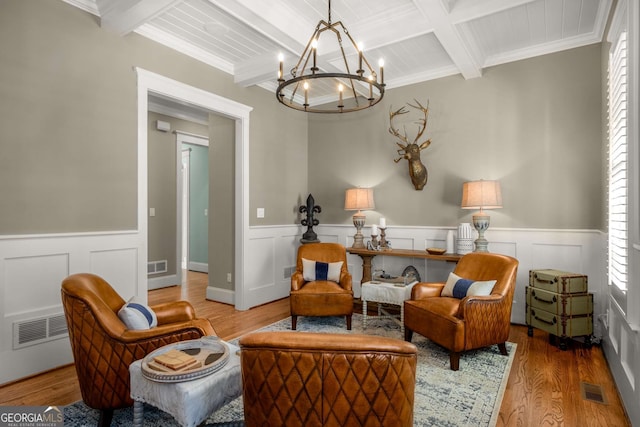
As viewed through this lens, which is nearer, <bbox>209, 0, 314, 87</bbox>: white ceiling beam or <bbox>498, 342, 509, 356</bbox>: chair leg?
<bbox>209, 0, 314, 87</bbox>: white ceiling beam

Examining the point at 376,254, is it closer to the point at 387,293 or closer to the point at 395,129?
the point at 387,293

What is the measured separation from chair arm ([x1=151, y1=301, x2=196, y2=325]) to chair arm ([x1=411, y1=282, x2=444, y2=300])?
6.24ft

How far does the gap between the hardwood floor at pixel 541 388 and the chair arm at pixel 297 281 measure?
67cm

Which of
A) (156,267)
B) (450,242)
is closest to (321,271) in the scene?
(450,242)

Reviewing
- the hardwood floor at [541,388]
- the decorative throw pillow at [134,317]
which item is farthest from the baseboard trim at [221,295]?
the decorative throw pillow at [134,317]

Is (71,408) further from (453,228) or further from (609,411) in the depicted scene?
(453,228)

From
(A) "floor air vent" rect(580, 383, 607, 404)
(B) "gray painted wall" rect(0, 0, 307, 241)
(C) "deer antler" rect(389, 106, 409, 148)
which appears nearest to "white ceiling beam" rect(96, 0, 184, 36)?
(B) "gray painted wall" rect(0, 0, 307, 241)

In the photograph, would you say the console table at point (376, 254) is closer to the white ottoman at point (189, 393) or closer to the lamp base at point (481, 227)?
the lamp base at point (481, 227)

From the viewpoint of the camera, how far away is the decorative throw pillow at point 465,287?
9.39ft

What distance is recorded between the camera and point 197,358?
160 cm

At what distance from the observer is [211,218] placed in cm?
491

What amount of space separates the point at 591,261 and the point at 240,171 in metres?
3.82

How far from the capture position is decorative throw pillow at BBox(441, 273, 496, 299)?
2861 mm

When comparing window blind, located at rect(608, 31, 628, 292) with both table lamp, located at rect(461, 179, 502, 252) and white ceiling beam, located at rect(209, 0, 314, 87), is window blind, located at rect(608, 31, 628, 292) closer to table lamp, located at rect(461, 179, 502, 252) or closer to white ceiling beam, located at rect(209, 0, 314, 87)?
table lamp, located at rect(461, 179, 502, 252)
